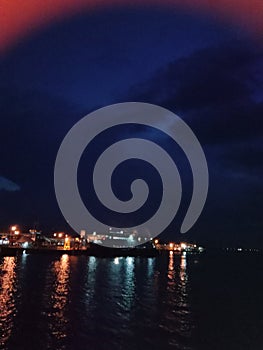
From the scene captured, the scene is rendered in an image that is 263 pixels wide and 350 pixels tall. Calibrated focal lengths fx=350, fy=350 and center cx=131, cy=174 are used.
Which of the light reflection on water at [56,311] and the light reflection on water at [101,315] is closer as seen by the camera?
the light reflection on water at [56,311]

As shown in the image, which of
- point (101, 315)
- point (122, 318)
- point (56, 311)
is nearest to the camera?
point (122, 318)

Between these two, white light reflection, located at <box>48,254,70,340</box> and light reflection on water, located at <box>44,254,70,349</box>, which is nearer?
light reflection on water, located at <box>44,254,70,349</box>

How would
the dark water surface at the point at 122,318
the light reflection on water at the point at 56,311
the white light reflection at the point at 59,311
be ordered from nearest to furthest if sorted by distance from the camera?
the light reflection on water at the point at 56,311 → the dark water surface at the point at 122,318 → the white light reflection at the point at 59,311

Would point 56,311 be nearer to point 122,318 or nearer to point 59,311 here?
point 59,311

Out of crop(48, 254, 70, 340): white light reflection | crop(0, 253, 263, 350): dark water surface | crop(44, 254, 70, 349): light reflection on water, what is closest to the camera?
crop(44, 254, 70, 349): light reflection on water

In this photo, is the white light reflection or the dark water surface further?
the white light reflection

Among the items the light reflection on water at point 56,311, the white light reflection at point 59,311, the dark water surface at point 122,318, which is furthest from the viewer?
the white light reflection at point 59,311

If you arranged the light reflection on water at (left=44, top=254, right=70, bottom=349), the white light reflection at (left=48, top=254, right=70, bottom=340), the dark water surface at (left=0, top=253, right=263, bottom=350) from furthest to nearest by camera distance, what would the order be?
the white light reflection at (left=48, top=254, right=70, bottom=340)
the dark water surface at (left=0, top=253, right=263, bottom=350)
the light reflection on water at (left=44, top=254, right=70, bottom=349)

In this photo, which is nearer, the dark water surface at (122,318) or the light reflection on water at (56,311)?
the light reflection on water at (56,311)

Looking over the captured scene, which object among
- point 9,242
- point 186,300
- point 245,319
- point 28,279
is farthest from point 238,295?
point 9,242

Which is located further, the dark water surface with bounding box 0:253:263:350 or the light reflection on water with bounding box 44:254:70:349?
the dark water surface with bounding box 0:253:263:350

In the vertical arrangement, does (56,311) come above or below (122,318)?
above

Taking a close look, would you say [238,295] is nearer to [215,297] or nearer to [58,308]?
[215,297]

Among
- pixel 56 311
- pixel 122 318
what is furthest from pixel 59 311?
pixel 122 318
